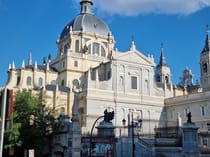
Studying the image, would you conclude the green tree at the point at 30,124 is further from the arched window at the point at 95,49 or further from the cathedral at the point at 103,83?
the arched window at the point at 95,49

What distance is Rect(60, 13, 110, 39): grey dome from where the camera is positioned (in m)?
77.2

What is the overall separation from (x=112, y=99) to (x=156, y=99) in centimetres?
994

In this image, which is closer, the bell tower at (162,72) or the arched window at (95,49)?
the arched window at (95,49)

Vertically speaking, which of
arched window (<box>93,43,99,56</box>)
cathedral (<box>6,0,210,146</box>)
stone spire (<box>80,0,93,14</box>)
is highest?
stone spire (<box>80,0,93,14</box>)

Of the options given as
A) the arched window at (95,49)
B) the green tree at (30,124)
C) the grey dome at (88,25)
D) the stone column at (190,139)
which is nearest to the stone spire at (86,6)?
the grey dome at (88,25)

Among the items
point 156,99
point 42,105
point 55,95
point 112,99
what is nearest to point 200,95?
point 156,99

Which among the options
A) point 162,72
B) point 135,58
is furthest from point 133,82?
point 162,72

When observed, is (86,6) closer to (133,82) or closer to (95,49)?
(95,49)

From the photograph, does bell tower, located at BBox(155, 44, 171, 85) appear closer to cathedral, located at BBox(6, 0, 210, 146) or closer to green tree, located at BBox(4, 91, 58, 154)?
cathedral, located at BBox(6, 0, 210, 146)

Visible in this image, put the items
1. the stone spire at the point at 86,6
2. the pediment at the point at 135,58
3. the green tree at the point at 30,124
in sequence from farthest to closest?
the stone spire at the point at 86,6
the pediment at the point at 135,58
the green tree at the point at 30,124

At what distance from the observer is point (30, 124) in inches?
1596

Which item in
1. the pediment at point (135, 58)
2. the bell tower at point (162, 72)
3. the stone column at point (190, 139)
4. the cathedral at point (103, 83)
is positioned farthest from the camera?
the bell tower at point (162, 72)

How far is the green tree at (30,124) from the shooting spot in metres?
36.2

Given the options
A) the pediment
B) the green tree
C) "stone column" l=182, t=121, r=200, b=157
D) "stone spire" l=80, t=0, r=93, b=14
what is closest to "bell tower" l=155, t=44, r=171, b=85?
"stone spire" l=80, t=0, r=93, b=14
